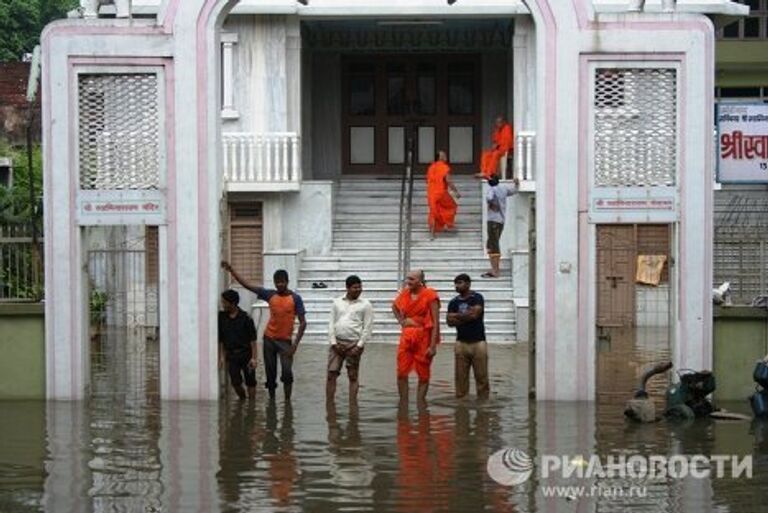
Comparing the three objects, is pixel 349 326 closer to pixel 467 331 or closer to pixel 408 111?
pixel 467 331

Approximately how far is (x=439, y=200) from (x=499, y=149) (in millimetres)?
1600

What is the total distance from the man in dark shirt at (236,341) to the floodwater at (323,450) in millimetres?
348

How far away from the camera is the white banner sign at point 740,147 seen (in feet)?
60.5

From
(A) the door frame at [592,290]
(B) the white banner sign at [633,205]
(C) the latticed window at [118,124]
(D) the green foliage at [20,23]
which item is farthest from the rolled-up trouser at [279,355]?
(D) the green foliage at [20,23]

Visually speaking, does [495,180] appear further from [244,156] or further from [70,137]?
[70,137]

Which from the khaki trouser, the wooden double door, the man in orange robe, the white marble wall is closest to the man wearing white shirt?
the khaki trouser

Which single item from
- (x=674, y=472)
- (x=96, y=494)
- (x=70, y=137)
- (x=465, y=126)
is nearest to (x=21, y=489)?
(x=96, y=494)

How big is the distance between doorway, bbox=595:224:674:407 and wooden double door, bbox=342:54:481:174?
362 inches

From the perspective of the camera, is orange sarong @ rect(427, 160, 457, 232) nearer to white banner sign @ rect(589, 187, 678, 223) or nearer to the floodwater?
the floodwater

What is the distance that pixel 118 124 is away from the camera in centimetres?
1677

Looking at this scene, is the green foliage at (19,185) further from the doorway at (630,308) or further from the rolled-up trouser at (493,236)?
the doorway at (630,308)

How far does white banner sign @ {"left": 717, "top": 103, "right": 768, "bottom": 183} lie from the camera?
60.5ft

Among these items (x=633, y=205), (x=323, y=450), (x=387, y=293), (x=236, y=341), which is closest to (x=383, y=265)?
(x=387, y=293)

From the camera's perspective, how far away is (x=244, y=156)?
2650 centimetres
